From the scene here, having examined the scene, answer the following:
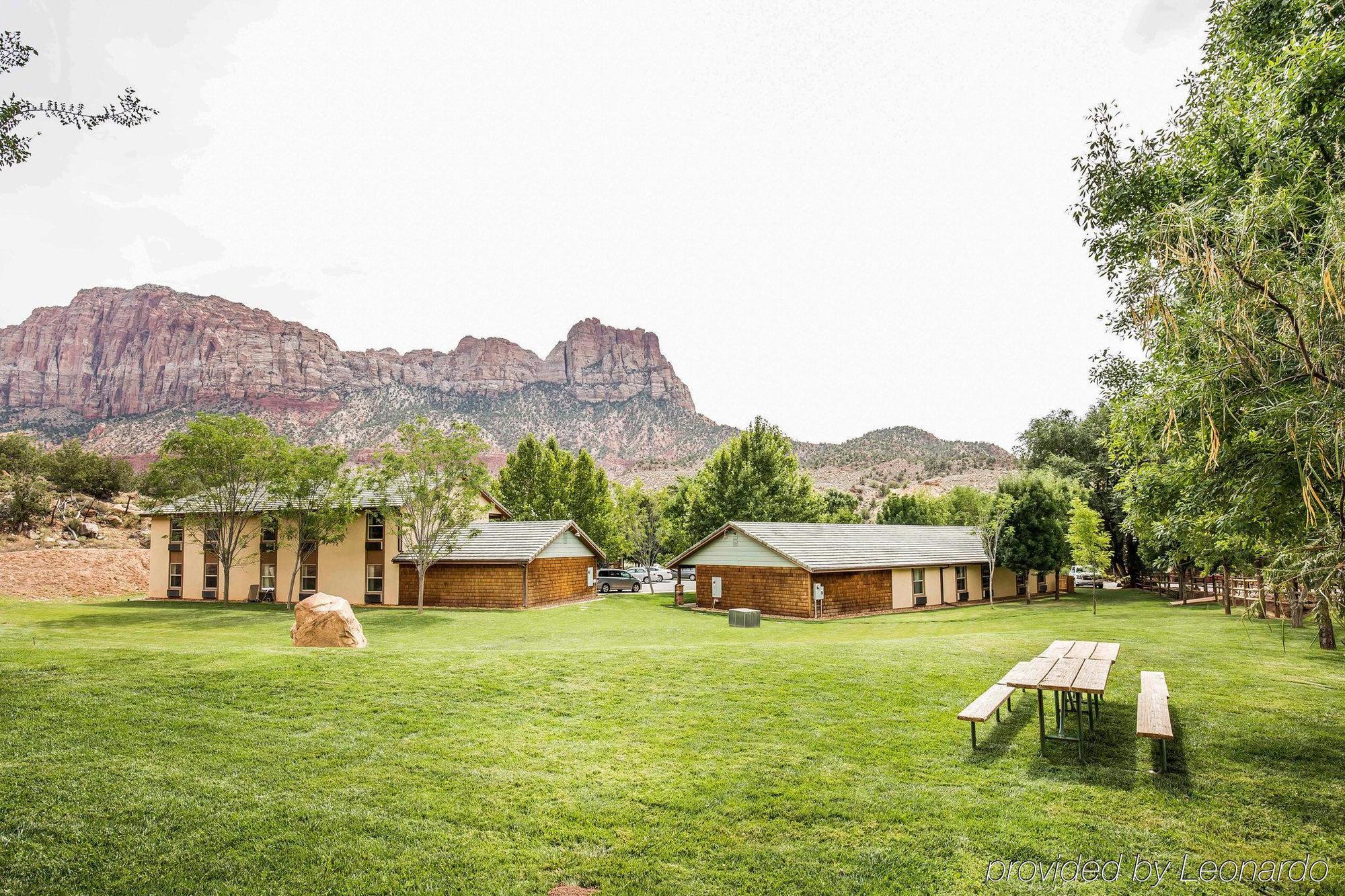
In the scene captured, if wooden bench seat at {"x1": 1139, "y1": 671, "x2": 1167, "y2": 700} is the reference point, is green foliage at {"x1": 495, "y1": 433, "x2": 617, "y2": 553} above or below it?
above

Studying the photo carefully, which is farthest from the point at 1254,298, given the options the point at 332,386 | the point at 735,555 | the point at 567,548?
the point at 332,386

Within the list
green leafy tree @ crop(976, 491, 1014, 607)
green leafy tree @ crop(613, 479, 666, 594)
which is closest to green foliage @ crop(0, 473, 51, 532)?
green leafy tree @ crop(613, 479, 666, 594)

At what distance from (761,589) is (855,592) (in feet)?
14.3

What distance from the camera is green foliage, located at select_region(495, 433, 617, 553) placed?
4944cm

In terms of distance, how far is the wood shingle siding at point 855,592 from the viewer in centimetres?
3216

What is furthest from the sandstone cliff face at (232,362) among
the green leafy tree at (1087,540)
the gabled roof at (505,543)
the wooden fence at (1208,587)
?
the green leafy tree at (1087,540)

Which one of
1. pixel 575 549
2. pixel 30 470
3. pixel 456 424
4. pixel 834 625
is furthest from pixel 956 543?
pixel 30 470

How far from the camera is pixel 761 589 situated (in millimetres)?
33656

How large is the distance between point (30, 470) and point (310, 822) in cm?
6814

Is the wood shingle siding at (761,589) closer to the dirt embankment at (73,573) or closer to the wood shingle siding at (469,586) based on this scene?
the wood shingle siding at (469,586)

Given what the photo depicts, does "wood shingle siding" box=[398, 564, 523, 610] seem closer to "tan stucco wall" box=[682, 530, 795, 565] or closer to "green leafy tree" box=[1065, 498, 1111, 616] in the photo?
"tan stucco wall" box=[682, 530, 795, 565]

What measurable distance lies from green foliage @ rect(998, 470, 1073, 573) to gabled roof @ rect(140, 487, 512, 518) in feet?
93.5

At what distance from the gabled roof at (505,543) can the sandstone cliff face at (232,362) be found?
319ft

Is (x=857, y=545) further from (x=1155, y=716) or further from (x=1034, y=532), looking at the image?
(x=1155, y=716)
